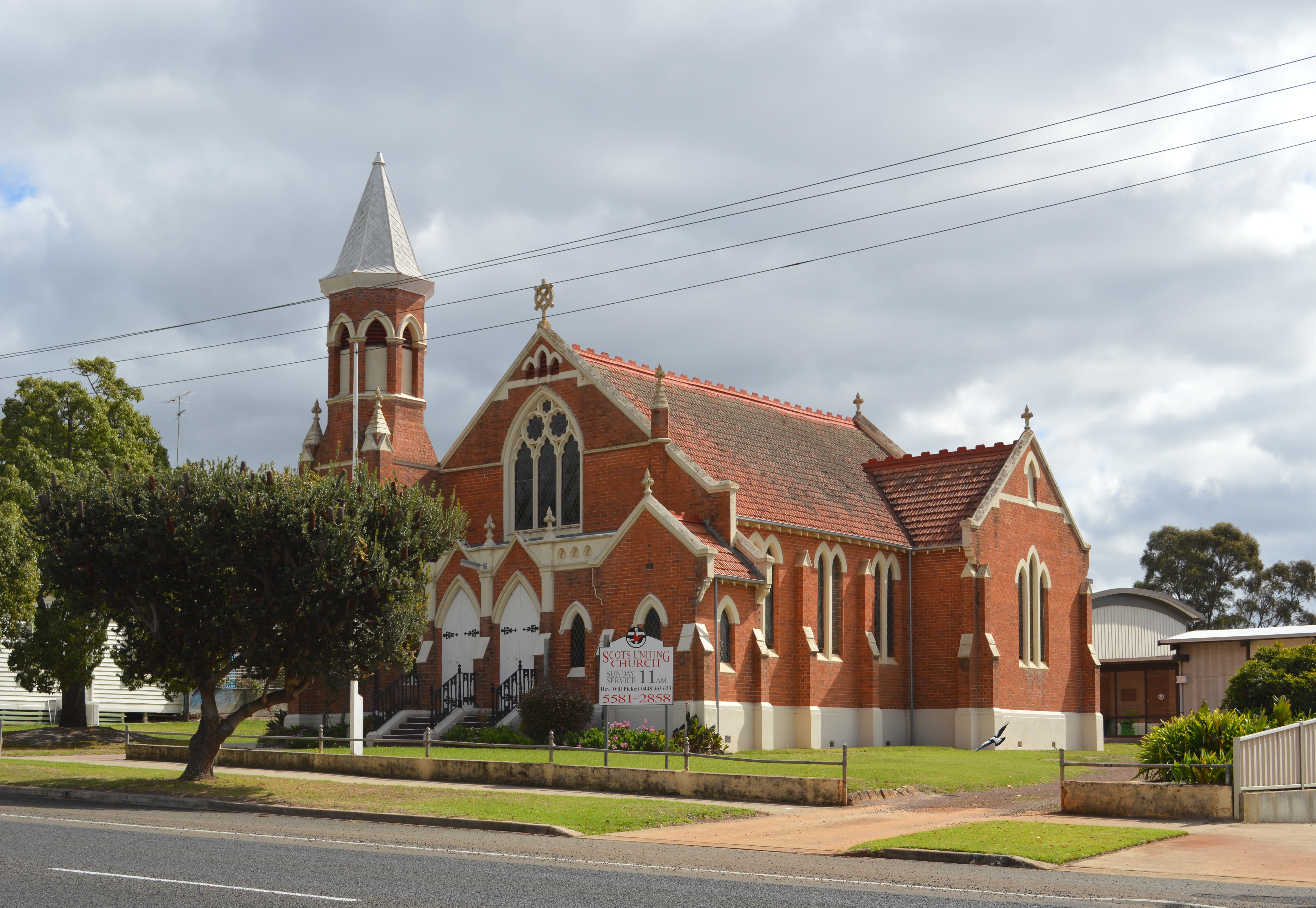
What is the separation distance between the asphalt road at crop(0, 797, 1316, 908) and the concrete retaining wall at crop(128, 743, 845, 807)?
549 cm

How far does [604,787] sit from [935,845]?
8.83 m

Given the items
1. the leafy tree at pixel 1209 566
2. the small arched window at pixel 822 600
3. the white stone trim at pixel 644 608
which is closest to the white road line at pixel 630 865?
the white stone trim at pixel 644 608

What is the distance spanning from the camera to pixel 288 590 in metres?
23.5

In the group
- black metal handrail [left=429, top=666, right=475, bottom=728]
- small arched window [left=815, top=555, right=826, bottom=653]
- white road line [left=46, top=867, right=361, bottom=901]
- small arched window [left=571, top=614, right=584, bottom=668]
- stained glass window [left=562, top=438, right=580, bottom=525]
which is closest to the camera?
white road line [left=46, top=867, right=361, bottom=901]

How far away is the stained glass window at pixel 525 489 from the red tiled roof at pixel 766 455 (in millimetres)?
3559

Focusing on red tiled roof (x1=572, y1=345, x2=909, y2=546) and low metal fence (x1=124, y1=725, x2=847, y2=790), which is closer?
low metal fence (x1=124, y1=725, x2=847, y2=790)

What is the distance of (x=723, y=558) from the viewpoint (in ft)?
109

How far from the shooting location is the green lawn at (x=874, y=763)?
24.6 metres

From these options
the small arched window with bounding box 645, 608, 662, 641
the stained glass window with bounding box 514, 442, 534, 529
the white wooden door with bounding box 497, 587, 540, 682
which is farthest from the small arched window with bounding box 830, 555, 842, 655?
the stained glass window with bounding box 514, 442, 534, 529

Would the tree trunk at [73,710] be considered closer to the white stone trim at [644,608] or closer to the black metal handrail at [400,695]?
the black metal handrail at [400,695]

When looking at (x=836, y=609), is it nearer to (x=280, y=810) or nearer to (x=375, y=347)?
(x=375, y=347)

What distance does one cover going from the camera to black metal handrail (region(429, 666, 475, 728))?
36.4 metres

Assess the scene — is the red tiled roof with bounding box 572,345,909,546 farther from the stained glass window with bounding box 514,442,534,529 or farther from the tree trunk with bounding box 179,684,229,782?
the tree trunk with bounding box 179,684,229,782

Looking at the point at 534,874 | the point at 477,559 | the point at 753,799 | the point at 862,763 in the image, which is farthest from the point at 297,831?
the point at 477,559
